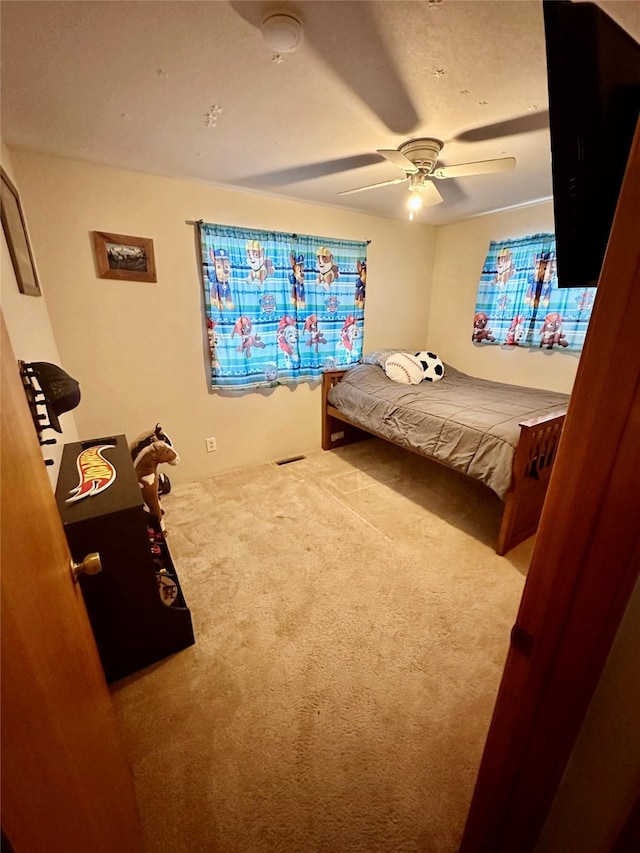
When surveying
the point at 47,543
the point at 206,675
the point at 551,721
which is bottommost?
the point at 206,675

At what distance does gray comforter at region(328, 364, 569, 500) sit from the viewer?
207 centimetres

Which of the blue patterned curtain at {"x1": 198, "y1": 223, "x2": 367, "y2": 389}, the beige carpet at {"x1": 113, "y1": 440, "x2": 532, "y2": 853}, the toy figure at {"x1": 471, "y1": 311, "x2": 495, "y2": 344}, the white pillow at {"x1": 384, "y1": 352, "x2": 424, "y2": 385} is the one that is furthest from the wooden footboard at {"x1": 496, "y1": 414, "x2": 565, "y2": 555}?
the blue patterned curtain at {"x1": 198, "y1": 223, "x2": 367, "y2": 389}

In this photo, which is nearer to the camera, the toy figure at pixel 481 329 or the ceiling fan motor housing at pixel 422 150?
the ceiling fan motor housing at pixel 422 150

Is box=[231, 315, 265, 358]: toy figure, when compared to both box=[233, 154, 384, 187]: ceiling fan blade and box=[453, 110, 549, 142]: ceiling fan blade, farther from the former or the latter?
box=[453, 110, 549, 142]: ceiling fan blade

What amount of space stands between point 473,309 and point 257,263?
2328mm

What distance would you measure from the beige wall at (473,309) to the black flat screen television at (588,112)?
2584 mm

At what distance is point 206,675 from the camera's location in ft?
4.73

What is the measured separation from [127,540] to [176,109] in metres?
1.87

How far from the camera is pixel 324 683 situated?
141 cm

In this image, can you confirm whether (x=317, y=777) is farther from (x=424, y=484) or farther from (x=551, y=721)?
(x=424, y=484)

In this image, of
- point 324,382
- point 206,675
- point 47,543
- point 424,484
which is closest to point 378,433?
point 424,484

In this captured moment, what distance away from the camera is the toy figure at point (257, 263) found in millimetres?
2766

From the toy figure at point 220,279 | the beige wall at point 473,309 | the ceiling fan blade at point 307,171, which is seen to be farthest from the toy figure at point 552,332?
the toy figure at point 220,279

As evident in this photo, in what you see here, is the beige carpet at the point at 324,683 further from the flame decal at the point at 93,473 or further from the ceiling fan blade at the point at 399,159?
the ceiling fan blade at the point at 399,159
